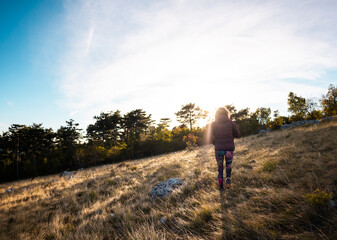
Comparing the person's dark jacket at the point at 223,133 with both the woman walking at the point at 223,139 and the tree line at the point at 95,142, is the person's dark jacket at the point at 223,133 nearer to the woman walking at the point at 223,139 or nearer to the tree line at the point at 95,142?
the woman walking at the point at 223,139

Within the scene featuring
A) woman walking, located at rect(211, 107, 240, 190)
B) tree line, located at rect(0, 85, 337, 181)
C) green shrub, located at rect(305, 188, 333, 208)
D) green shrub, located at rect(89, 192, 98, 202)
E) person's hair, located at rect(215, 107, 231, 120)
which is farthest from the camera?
tree line, located at rect(0, 85, 337, 181)

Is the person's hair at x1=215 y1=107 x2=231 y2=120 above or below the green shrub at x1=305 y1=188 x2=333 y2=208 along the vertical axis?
above

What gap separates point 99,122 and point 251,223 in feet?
124

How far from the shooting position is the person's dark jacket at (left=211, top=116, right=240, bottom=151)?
3.85m

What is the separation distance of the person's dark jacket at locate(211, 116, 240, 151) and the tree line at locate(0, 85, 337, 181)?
2707cm

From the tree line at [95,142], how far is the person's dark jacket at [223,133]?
88.8 feet

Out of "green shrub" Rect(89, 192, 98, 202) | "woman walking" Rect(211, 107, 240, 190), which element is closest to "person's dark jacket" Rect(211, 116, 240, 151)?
"woman walking" Rect(211, 107, 240, 190)

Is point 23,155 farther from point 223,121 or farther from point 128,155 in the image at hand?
point 223,121

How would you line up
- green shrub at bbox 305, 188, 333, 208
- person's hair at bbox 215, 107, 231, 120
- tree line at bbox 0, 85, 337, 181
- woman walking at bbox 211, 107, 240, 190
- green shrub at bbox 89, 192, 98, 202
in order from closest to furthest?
green shrub at bbox 305, 188, 333, 208 → woman walking at bbox 211, 107, 240, 190 → person's hair at bbox 215, 107, 231, 120 → green shrub at bbox 89, 192, 98, 202 → tree line at bbox 0, 85, 337, 181

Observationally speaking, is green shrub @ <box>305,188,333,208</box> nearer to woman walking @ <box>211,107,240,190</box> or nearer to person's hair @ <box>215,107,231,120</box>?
woman walking @ <box>211,107,240,190</box>

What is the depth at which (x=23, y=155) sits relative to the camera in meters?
36.1

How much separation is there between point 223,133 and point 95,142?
37202 mm

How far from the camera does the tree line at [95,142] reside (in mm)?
32000

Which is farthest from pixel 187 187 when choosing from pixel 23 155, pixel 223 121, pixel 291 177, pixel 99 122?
pixel 23 155
